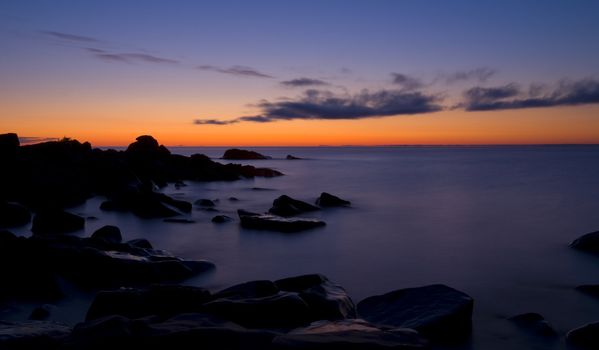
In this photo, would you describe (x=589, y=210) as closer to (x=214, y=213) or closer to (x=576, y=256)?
(x=576, y=256)

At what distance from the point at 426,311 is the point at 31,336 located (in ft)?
12.7

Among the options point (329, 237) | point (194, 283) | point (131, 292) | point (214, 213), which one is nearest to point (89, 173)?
point (214, 213)

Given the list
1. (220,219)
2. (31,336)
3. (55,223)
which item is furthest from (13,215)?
(31,336)

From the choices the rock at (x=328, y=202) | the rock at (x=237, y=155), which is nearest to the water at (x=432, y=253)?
the rock at (x=328, y=202)

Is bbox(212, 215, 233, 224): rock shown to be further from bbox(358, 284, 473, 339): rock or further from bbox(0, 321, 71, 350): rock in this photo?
bbox(0, 321, 71, 350): rock

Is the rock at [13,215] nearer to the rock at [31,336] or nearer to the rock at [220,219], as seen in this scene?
the rock at [220,219]

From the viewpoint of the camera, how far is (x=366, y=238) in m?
11.0

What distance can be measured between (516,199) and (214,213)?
1369 centimetres

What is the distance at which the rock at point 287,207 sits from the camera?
44.4ft

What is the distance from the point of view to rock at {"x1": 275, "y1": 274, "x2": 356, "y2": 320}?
4.70 m

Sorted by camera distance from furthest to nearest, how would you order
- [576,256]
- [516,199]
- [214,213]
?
[516,199], [214,213], [576,256]

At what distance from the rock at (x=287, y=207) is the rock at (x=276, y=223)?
1.81 meters

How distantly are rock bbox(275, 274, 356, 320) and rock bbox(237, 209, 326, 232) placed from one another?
518cm

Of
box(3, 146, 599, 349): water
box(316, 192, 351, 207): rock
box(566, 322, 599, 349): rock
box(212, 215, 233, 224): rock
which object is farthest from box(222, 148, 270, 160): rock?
box(566, 322, 599, 349): rock
